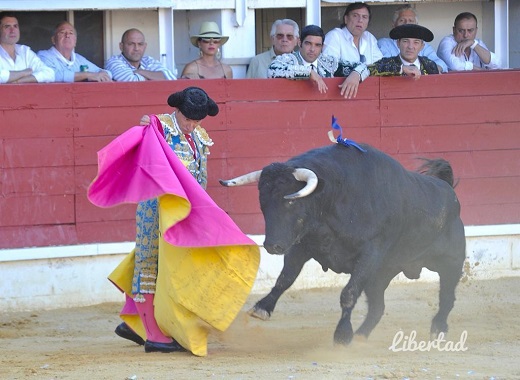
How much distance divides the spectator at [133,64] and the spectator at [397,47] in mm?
1760

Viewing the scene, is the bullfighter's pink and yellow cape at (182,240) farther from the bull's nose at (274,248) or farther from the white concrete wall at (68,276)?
the white concrete wall at (68,276)

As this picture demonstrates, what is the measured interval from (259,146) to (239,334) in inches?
74.7

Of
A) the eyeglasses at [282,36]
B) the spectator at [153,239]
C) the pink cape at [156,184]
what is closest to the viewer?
the pink cape at [156,184]

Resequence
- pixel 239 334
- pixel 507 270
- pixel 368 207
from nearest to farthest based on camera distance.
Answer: pixel 368 207 < pixel 239 334 < pixel 507 270

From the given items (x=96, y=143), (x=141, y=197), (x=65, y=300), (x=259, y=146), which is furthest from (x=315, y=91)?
(x=141, y=197)

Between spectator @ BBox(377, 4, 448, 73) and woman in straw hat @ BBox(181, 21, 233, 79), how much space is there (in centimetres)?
134

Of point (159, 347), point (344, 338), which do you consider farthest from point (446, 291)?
point (159, 347)

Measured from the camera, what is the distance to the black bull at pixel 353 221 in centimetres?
562

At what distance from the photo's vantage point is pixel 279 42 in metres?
8.15

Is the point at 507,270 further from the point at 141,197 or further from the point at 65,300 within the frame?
the point at 141,197

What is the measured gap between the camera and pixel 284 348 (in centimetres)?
605

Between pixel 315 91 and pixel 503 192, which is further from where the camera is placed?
pixel 503 192

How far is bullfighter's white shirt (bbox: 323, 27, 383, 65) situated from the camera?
8414 millimetres

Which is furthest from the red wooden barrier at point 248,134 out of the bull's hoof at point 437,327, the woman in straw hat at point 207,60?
the bull's hoof at point 437,327
